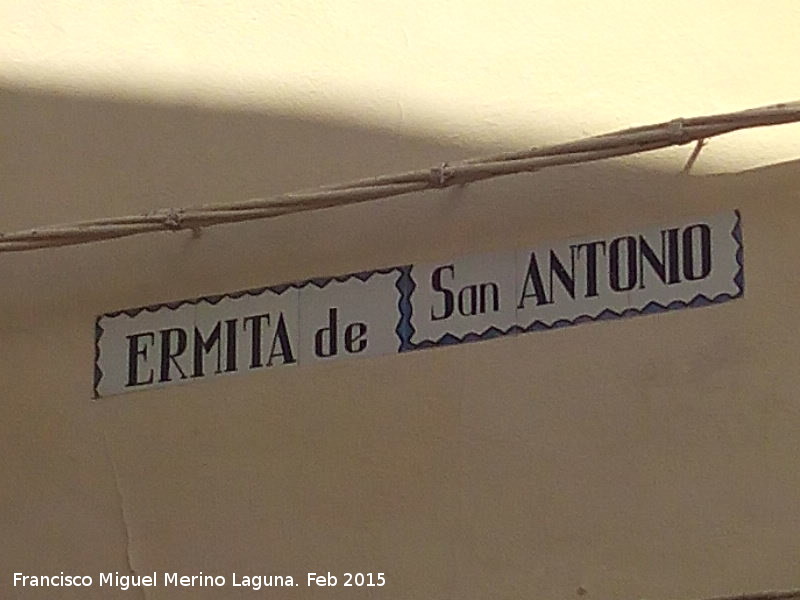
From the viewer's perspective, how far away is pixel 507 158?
9.16ft

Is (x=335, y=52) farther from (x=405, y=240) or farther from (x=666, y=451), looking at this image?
(x=666, y=451)

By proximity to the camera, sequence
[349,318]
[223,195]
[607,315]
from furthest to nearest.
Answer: [223,195] < [349,318] < [607,315]

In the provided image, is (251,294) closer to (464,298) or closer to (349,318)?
(349,318)

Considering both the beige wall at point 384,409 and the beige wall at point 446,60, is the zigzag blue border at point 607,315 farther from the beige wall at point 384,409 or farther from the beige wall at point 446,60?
the beige wall at point 446,60

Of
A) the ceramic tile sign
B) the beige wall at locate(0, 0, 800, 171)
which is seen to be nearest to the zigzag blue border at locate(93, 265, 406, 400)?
the ceramic tile sign

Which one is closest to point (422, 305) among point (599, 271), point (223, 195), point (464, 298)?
point (464, 298)

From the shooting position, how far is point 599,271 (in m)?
2.74

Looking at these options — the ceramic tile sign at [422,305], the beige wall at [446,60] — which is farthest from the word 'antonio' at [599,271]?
the beige wall at [446,60]

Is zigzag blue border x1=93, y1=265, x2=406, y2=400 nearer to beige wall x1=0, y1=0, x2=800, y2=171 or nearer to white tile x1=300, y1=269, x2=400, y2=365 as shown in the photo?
white tile x1=300, y1=269, x2=400, y2=365

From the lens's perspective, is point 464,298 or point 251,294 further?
point 251,294

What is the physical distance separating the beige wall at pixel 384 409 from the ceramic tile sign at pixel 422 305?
0.02 m

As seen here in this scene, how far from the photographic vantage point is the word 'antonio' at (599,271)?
8.88 ft

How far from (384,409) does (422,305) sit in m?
0.15

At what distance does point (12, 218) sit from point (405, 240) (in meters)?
0.60
